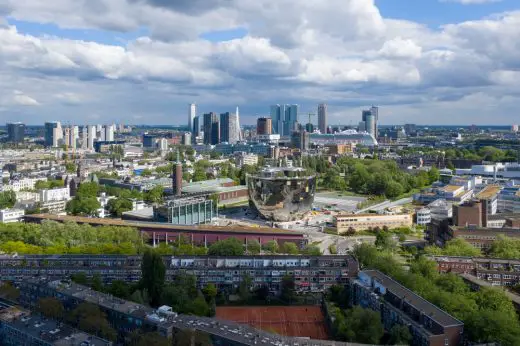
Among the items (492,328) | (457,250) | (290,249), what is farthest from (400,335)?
(290,249)

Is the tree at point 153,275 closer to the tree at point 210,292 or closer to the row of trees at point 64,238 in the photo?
the tree at point 210,292

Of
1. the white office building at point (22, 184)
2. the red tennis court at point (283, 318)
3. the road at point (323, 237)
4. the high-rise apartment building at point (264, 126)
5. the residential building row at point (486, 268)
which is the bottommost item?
the red tennis court at point (283, 318)

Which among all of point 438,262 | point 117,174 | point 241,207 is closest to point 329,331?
point 438,262

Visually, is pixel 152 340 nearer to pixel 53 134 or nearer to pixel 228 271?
pixel 228 271

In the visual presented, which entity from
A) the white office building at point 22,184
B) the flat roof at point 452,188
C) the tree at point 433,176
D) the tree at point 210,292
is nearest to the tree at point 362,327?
the tree at point 210,292

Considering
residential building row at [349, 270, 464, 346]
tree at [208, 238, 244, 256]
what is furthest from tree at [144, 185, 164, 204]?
residential building row at [349, 270, 464, 346]
